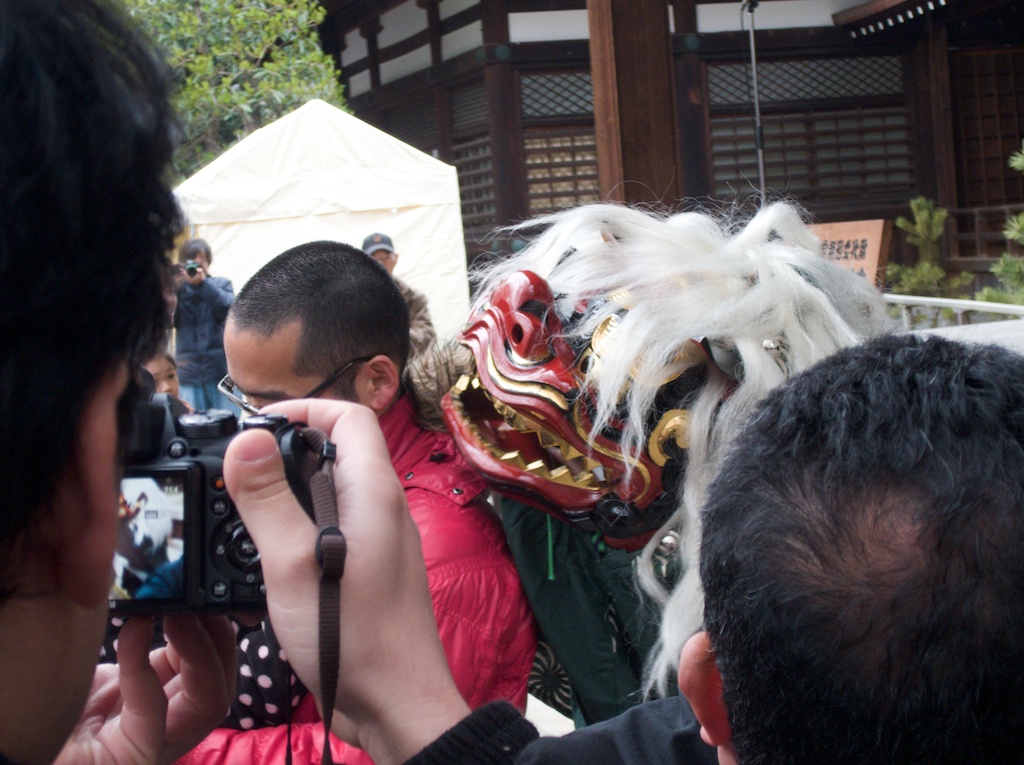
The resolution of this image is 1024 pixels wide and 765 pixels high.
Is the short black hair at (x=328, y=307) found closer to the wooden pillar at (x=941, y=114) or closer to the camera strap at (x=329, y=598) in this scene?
the camera strap at (x=329, y=598)

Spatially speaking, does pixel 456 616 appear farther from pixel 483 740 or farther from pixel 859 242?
pixel 859 242

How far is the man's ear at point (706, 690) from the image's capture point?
0.92m

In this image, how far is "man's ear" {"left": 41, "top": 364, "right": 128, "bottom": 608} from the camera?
0.72m

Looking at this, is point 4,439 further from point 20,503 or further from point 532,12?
point 532,12

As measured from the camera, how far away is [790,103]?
8.53m

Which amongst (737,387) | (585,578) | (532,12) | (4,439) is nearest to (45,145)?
(4,439)

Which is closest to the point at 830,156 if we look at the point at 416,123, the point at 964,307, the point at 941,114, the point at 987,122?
the point at 941,114

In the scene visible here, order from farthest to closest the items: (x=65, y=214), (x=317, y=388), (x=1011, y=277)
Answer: (x=1011, y=277) < (x=317, y=388) < (x=65, y=214)

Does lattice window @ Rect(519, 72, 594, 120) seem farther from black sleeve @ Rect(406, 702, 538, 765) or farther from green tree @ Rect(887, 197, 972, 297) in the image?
black sleeve @ Rect(406, 702, 538, 765)

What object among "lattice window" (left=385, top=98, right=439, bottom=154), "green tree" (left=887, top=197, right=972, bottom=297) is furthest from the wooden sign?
"lattice window" (left=385, top=98, right=439, bottom=154)

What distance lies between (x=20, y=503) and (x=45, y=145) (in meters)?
0.24

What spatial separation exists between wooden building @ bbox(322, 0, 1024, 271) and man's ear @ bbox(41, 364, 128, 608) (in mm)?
7739

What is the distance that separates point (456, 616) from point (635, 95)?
5.83 ft

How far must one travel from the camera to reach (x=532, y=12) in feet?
26.9
